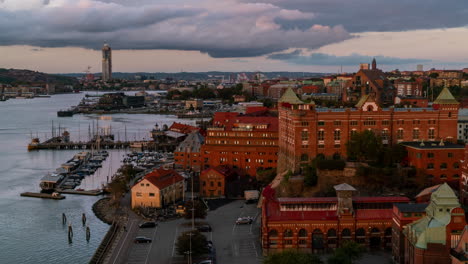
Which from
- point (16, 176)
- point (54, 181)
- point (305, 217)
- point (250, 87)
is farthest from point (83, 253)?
point (250, 87)

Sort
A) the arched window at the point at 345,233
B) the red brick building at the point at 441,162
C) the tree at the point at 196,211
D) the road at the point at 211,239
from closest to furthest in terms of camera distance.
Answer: the road at the point at 211,239
the arched window at the point at 345,233
the tree at the point at 196,211
the red brick building at the point at 441,162

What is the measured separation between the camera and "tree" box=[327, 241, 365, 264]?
2280 centimetres

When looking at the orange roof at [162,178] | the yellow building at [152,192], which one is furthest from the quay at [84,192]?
the yellow building at [152,192]

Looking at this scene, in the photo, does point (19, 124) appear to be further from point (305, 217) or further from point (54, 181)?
point (305, 217)

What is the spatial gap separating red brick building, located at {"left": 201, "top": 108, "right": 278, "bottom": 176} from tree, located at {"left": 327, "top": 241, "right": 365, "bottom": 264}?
20347 millimetres

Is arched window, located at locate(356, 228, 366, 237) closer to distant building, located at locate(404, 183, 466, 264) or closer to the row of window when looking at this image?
distant building, located at locate(404, 183, 466, 264)

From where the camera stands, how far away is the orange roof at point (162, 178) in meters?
35.7

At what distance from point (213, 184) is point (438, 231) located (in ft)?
66.2

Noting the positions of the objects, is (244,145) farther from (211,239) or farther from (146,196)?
(211,239)

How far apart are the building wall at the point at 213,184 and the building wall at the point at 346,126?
4.91 metres

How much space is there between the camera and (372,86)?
220 ft

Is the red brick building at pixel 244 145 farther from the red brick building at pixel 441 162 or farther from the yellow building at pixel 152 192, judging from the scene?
the red brick building at pixel 441 162

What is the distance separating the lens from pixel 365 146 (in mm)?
35719

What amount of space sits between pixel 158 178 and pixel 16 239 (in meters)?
9.37
